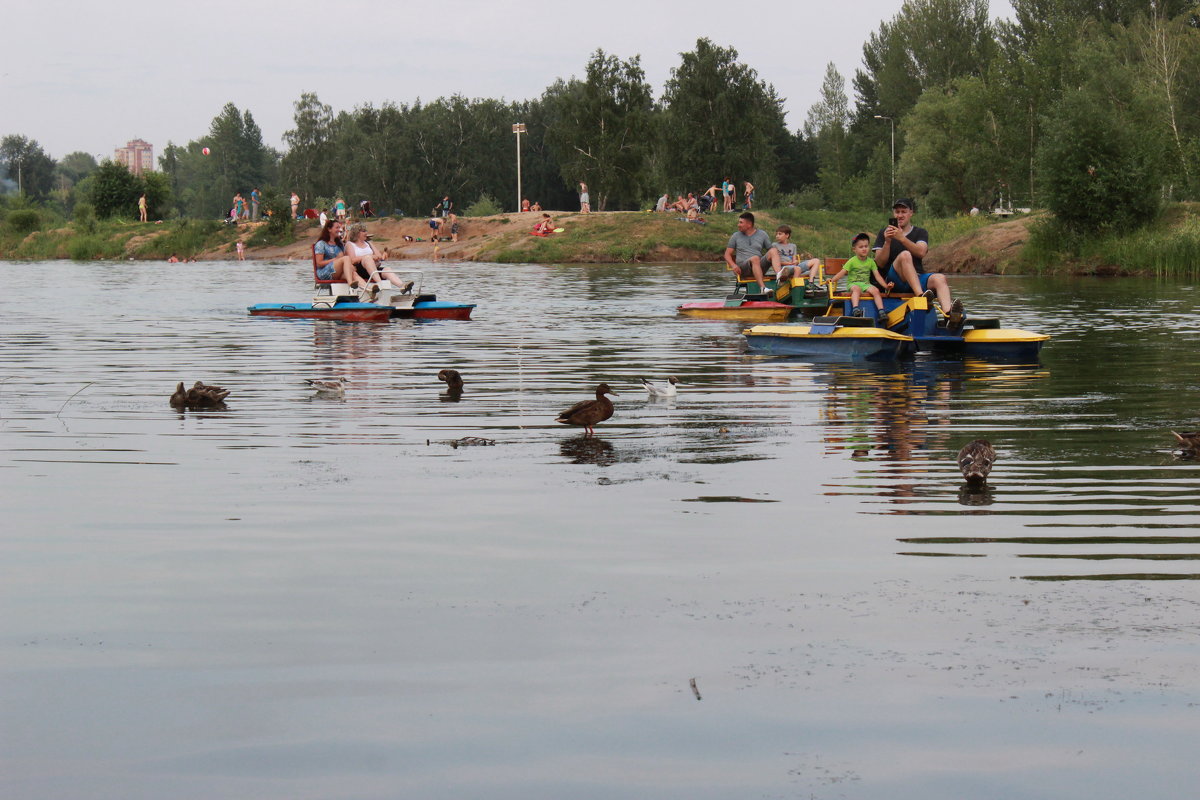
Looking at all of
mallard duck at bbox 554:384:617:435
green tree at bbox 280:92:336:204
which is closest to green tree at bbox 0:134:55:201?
green tree at bbox 280:92:336:204

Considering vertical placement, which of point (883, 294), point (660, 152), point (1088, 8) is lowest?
point (883, 294)

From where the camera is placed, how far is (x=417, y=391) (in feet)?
45.9

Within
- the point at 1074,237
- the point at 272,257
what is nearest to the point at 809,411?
the point at 1074,237

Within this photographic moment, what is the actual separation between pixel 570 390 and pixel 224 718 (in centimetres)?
964

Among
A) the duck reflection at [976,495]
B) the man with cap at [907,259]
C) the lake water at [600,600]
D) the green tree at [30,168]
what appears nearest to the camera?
the lake water at [600,600]

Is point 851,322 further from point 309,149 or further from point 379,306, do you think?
point 309,149

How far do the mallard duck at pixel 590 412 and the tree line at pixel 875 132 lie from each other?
3425cm

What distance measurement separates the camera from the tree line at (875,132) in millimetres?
43281

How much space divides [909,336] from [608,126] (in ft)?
210

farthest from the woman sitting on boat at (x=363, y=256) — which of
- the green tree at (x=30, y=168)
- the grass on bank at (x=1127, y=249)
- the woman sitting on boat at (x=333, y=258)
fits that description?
the green tree at (x=30, y=168)

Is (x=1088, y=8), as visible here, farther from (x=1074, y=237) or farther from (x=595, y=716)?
(x=595, y=716)

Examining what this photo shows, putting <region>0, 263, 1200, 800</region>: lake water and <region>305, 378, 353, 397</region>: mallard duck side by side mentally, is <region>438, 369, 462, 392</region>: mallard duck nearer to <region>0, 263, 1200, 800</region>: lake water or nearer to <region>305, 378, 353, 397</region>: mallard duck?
<region>0, 263, 1200, 800</region>: lake water

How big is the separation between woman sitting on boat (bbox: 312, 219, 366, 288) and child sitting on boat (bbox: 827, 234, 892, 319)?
959 cm

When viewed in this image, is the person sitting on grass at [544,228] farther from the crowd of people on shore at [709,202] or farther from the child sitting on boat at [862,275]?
the child sitting on boat at [862,275]
